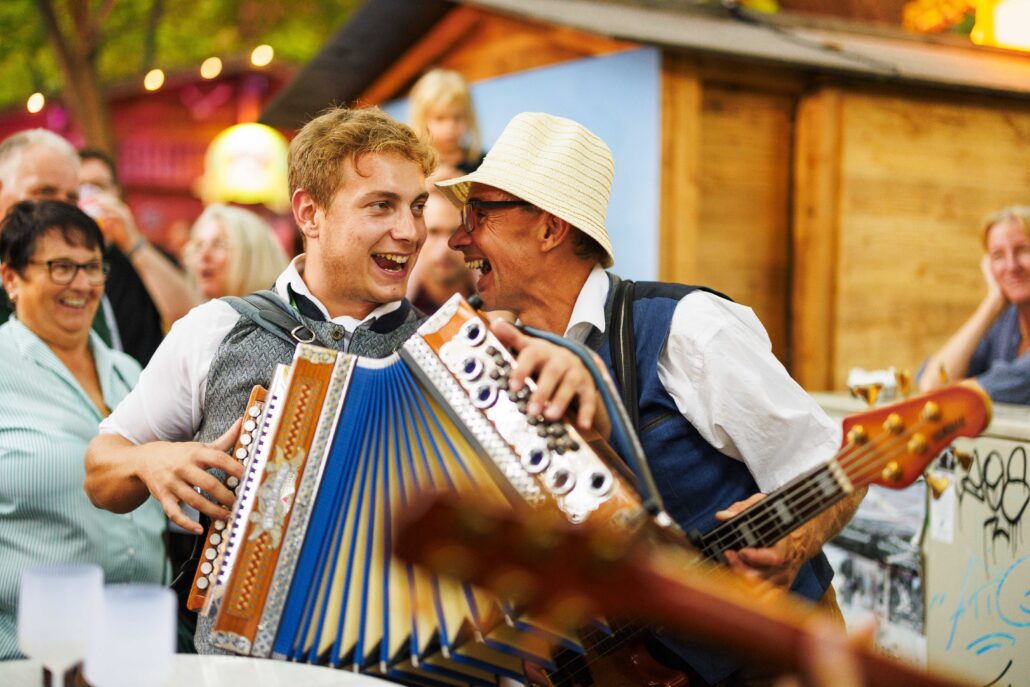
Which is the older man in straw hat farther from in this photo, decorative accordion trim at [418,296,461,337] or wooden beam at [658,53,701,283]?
wooden beam at [658,53,701,283]

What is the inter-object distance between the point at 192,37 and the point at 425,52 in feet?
36.8

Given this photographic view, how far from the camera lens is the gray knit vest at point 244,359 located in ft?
8.37

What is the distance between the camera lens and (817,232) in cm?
543

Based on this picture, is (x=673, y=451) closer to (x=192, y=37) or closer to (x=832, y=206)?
(x=832, y=206)

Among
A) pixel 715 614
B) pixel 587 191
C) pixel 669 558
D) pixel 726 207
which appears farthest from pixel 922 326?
pixel 715 614

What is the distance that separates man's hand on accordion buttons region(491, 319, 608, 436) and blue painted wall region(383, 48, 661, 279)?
3056 millimetres

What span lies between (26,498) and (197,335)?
3.24 ft

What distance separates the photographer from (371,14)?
6.61 meters

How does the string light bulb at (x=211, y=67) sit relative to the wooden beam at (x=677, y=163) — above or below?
above

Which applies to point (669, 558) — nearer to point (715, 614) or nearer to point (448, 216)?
point (715, 614)

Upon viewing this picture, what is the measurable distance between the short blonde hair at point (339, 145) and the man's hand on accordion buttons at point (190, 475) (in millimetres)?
667

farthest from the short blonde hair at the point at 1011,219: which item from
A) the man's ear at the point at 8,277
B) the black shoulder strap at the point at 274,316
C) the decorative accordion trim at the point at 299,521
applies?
the man's ear at the point at 8,277

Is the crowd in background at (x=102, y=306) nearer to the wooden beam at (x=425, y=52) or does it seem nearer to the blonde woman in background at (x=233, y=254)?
the blonde woman in background at (x=233, y=254)

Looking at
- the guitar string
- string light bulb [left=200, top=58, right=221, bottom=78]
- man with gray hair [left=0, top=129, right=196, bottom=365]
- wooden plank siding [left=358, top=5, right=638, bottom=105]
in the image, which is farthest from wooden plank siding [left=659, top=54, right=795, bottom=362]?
string light bulb [left=200, top=58, right=221, bottom=78]
